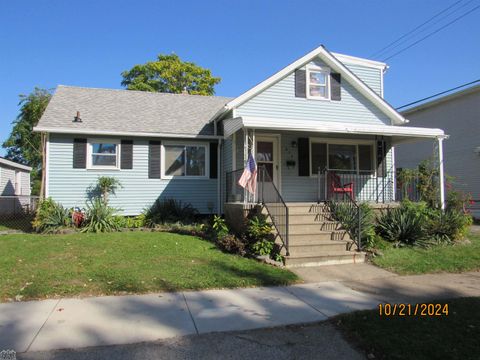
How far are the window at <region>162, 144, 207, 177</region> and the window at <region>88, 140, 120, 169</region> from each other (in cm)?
165

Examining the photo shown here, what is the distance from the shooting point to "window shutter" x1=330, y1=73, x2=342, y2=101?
13531 mm

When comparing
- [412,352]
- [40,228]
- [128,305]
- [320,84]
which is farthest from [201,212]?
[412,352]

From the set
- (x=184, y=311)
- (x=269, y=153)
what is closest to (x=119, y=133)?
(x=269, y=153)

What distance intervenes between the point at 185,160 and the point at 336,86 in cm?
597

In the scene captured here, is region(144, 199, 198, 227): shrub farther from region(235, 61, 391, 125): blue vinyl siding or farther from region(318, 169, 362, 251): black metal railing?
region(318, 169, 362, 251): black metal railing

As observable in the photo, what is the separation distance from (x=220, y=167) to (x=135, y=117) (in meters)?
3.60

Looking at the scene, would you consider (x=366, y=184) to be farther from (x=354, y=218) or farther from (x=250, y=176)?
(x=250, y=176)

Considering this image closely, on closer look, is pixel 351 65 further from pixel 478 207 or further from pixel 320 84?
pixel 478 207

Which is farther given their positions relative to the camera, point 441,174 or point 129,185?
point 129,185

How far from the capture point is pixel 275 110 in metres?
12.9

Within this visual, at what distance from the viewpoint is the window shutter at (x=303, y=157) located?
13117mm

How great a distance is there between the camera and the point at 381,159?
1370 cm

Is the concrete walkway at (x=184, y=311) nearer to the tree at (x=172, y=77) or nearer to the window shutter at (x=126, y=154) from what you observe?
the window shutter at (x=126, y=154)

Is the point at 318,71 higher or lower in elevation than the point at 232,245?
higher
